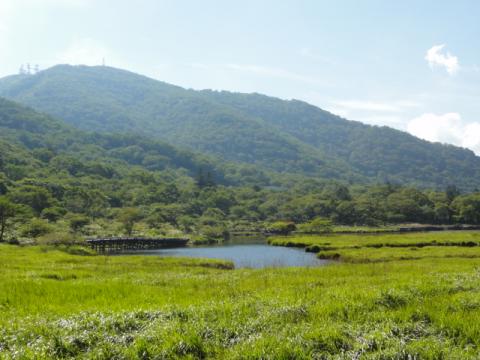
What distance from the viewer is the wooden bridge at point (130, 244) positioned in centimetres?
9831

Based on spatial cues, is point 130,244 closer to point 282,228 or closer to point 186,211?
point 282,228

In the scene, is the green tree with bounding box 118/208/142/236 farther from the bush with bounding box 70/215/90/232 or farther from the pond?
the pond

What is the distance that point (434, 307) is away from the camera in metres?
16.8

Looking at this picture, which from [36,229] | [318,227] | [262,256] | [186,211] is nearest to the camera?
[262,256]

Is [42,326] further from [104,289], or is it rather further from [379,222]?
[379,222]

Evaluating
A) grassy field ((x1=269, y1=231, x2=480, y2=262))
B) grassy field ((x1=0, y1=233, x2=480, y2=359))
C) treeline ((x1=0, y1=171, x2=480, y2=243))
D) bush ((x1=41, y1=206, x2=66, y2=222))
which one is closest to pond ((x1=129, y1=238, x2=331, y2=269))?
grassy field ((x1=269, y1=231, x2=480, y2=262))

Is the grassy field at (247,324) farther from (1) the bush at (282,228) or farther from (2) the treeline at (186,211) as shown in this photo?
(1) the bush at (282,228)

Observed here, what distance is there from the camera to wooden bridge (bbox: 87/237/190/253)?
3871 inches

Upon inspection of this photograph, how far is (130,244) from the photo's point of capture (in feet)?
348

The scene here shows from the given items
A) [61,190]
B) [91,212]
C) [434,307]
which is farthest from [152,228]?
[434,307]

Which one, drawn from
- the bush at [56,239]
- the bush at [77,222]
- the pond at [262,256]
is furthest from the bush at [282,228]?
the bush at [56,239]

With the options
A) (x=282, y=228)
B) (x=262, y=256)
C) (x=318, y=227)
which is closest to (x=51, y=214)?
(x=282, y=228)

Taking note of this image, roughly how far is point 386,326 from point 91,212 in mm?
143599

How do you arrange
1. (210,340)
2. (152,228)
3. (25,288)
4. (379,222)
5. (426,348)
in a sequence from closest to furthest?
(426,348) < (210,340) < (25,288) < (152,228) < (379,222)
